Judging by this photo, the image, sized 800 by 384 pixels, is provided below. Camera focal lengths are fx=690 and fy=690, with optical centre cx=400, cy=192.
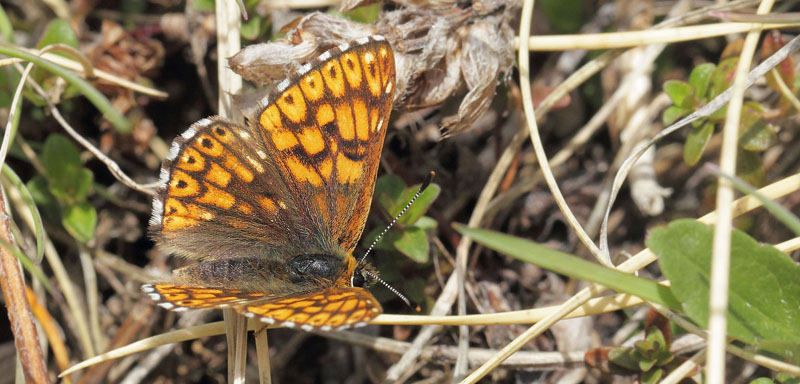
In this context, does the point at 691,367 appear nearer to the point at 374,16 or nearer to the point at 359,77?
the point at 359,77

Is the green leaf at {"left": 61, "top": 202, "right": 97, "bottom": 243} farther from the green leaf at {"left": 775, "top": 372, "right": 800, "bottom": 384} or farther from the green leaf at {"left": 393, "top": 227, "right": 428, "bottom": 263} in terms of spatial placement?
the green leaf at {"left": 775, "top": 372, "right": 800, "bottom": 384}

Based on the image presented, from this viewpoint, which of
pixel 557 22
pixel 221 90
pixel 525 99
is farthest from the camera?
pixel 557 22

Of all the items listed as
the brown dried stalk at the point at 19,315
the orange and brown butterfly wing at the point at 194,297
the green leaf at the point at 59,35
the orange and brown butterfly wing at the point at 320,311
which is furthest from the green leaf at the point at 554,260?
the green leaf at the point at 59,35

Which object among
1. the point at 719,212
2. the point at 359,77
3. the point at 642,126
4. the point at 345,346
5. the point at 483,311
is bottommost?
the point at 345,346

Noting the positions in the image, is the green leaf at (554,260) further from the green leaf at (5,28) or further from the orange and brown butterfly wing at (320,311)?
the green leaf at (5,28)

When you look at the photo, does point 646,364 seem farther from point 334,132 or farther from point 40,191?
point 40,191

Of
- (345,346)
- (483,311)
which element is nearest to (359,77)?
(483,311)

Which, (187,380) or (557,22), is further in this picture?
(557,22)

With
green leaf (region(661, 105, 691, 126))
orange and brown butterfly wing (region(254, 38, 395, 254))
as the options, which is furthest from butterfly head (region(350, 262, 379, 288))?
green leaf (region(661, 105, 691, 126))
